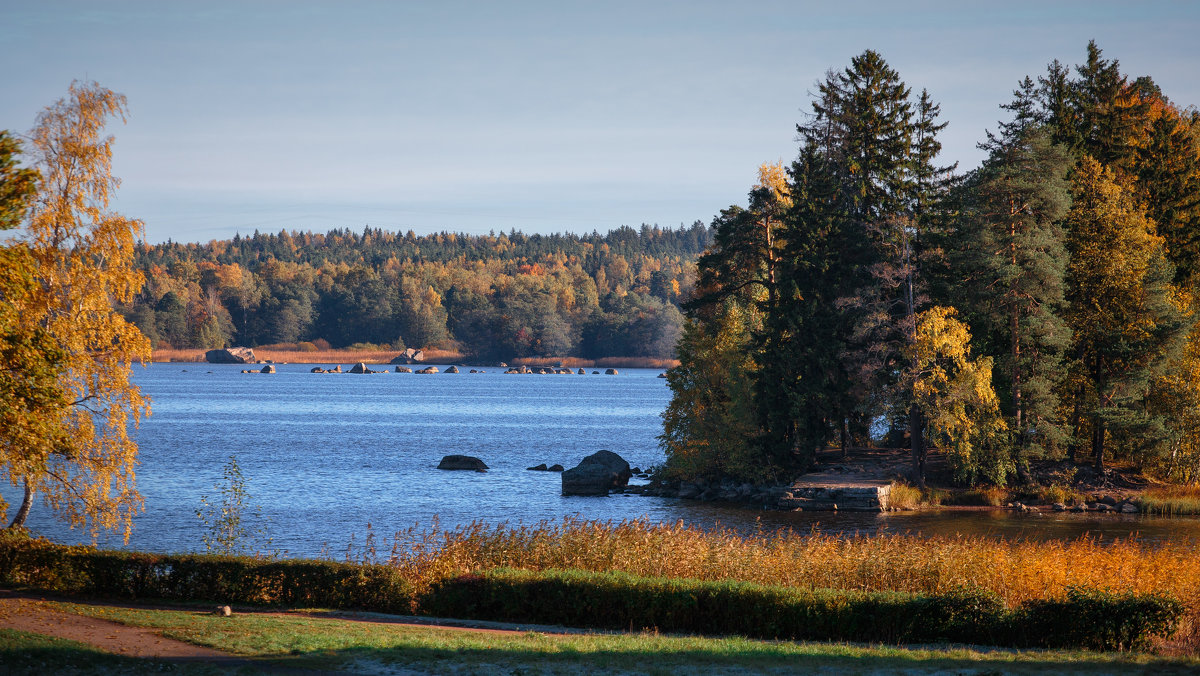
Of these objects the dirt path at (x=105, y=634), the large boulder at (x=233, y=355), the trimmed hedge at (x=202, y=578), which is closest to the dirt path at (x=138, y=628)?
the dirt path at (x=105, y=634)

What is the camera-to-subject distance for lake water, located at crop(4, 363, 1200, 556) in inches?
1517

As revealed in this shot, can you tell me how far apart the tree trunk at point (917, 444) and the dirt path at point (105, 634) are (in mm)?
36841

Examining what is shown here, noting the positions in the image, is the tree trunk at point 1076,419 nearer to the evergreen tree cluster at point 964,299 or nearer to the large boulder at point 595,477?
the evergreen tree cluster at point 964,299

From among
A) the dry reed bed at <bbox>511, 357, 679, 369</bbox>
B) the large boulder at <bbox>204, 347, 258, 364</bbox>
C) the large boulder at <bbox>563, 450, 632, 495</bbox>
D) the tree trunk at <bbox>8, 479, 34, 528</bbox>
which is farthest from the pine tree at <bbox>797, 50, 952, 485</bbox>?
the large boulder at <bbox>204, 347, 258, 364</bbox>

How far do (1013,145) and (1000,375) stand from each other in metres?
10.9

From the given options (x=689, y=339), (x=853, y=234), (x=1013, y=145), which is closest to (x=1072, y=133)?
(x=1013, y=145)

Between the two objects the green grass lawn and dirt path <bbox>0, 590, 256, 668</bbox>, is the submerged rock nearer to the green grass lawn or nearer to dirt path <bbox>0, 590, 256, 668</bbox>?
dirt path <bbox>0, 590, 256, 668</bbox>

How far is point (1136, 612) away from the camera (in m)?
16.1

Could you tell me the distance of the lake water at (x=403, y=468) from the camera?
38.5 m

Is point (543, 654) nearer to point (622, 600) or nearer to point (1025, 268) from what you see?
point (622, 600)

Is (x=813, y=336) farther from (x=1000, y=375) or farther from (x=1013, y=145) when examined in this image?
(x=1013, y=145)

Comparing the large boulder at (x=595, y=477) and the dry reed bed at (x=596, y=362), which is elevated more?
the dry reed bed at (x=596, y=362)

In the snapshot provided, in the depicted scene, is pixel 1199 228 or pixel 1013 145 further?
pixel 1199 228

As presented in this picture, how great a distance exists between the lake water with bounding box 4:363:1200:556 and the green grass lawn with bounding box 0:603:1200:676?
1714cm
